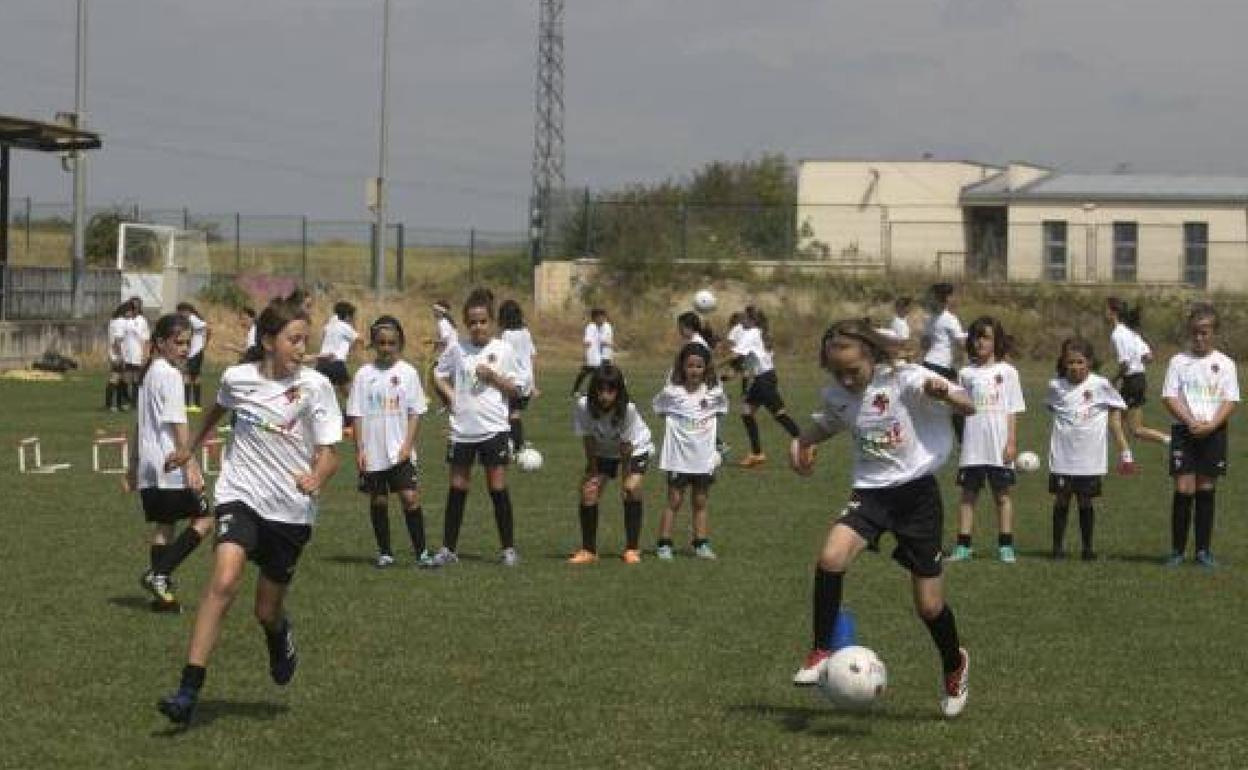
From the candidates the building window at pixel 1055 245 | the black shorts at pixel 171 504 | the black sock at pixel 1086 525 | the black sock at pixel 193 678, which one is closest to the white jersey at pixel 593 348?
the black sock at pixel 1086 525

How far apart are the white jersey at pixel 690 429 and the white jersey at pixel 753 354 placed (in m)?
10.4

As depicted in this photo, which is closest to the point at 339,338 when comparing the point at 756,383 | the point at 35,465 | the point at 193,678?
the point at 756,383

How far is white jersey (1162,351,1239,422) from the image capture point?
50.1 feet

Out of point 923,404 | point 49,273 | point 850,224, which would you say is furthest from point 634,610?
point 850,224

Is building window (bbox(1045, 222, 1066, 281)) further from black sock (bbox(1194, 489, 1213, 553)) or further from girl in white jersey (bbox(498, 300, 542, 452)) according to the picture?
black sock (bbox(1194, 489, 1213, 553))

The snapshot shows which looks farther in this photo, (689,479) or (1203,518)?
(689,479)

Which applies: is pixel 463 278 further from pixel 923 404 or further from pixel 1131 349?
pixel 923 404

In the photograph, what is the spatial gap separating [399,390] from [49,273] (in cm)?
3096

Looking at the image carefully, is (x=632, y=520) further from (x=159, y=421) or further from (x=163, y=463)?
(x=159, y=421)

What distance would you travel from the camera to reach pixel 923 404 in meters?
9.36

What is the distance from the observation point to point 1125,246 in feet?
221

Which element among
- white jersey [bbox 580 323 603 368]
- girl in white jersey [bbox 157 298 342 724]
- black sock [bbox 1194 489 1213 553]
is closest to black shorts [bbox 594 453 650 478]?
black sock [bbox 1194 489 1213 553]

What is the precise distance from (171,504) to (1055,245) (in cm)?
5789

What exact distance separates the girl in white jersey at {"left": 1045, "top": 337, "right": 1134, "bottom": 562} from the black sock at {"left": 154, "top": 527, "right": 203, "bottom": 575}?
661 cm
